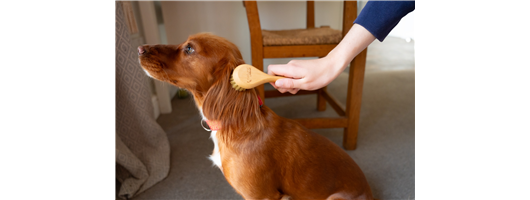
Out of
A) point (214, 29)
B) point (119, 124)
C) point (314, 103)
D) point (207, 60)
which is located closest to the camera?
point (207, 60)

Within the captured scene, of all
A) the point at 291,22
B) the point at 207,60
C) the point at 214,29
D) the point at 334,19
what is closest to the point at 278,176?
the point at 207,60

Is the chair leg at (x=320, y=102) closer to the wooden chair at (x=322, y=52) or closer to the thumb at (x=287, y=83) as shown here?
the wooden chair at (x=322, y=52)

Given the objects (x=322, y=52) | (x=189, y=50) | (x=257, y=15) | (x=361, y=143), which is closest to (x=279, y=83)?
(x=189, y=50)

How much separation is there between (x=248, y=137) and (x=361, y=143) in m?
1.29

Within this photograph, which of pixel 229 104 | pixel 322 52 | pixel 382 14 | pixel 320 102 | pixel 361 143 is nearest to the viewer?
pixel 382 14

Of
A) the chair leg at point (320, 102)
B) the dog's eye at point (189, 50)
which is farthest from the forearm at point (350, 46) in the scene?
the chair leg at point (320, 102)

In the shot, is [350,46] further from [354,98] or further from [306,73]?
[354,98]

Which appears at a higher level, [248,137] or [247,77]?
[247,77]

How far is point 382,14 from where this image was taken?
85 cm

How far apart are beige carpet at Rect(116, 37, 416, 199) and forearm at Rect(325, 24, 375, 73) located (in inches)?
36.5

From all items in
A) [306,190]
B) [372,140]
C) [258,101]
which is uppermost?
[258,101]

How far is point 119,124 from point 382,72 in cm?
366

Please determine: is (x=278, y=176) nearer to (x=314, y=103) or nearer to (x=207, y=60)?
(x=207, y=60)

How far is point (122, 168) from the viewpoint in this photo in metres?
1.52
